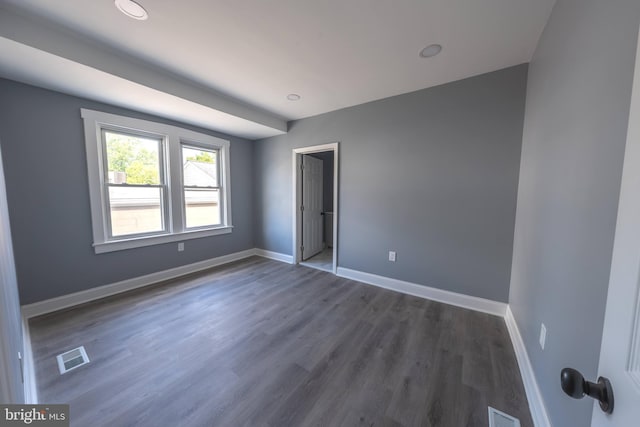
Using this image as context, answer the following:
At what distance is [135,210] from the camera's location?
303 centimetres

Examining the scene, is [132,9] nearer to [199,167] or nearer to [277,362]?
[199,167]

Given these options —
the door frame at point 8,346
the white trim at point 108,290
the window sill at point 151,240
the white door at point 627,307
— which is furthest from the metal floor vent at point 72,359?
the white door at point 627,307

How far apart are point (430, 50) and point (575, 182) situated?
5.24ft

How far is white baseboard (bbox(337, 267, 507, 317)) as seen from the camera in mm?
2400

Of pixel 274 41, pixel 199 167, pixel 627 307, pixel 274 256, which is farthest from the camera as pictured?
pixel 274 256

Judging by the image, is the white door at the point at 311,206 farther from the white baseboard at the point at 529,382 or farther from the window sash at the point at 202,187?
the white baseboard at the point at 529,382

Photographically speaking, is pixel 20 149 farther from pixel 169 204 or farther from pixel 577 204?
pixel 577 204

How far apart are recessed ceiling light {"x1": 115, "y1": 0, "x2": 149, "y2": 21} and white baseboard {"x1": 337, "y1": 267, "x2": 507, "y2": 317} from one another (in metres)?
3.40

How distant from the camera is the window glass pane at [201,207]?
3.62 meters

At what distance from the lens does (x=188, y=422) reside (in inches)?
50.2
